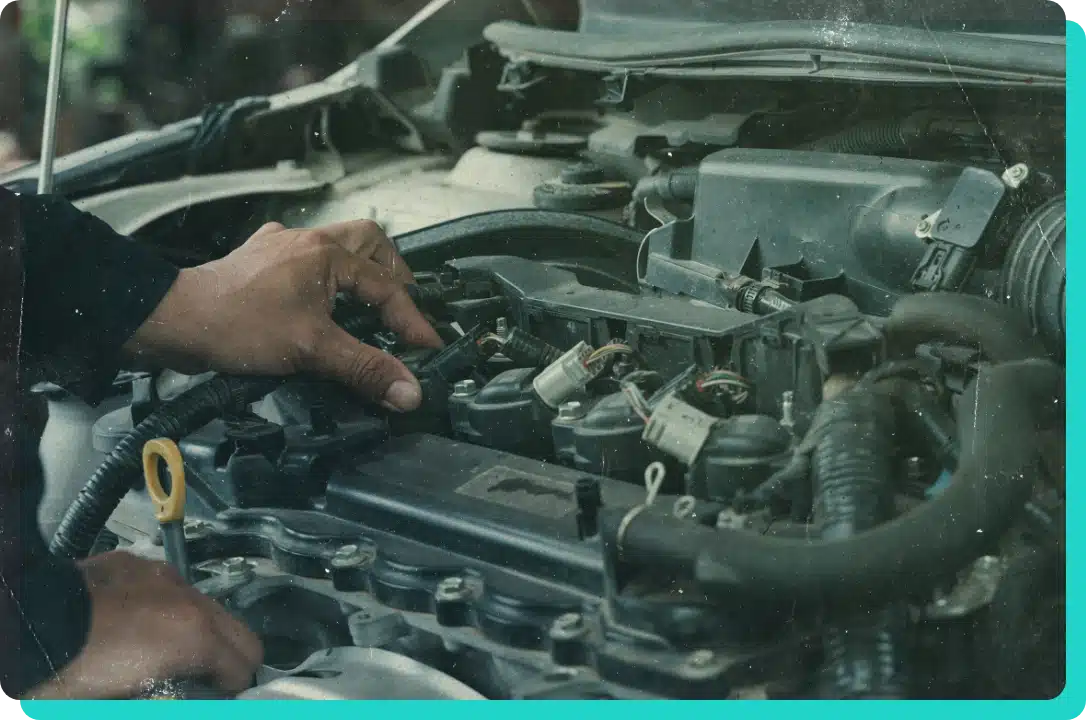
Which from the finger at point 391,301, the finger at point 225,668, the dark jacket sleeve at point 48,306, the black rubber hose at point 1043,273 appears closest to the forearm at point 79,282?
the dark jacket sleeve at point 48,306

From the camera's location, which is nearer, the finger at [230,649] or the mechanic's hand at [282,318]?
the finger at [230,649]

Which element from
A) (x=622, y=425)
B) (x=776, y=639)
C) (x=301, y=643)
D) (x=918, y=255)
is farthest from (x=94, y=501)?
(x=918, y=255)

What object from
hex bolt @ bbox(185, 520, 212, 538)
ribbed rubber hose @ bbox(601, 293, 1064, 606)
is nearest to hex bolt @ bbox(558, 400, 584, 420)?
ribbed rubber hose @ bbox(601, 293, 1064, 606)

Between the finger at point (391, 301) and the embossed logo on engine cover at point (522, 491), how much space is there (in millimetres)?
274

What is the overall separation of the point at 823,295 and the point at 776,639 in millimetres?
380

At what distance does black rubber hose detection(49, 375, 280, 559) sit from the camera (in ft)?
4.07

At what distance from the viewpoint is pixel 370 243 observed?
1.44 metres

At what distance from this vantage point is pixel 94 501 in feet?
4.08

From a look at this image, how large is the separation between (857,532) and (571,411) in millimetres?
355

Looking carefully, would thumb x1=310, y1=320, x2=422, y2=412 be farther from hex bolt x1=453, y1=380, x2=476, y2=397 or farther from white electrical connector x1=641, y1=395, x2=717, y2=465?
white electrical connector x1=641, y1=395, x2=717, y2=465

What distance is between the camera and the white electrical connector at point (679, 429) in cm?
102

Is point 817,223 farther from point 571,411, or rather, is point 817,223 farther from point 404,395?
point 404,395

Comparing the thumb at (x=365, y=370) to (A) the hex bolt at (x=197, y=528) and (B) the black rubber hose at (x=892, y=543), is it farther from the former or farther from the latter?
(B) the black rubber hose at (x=892, y=543)
